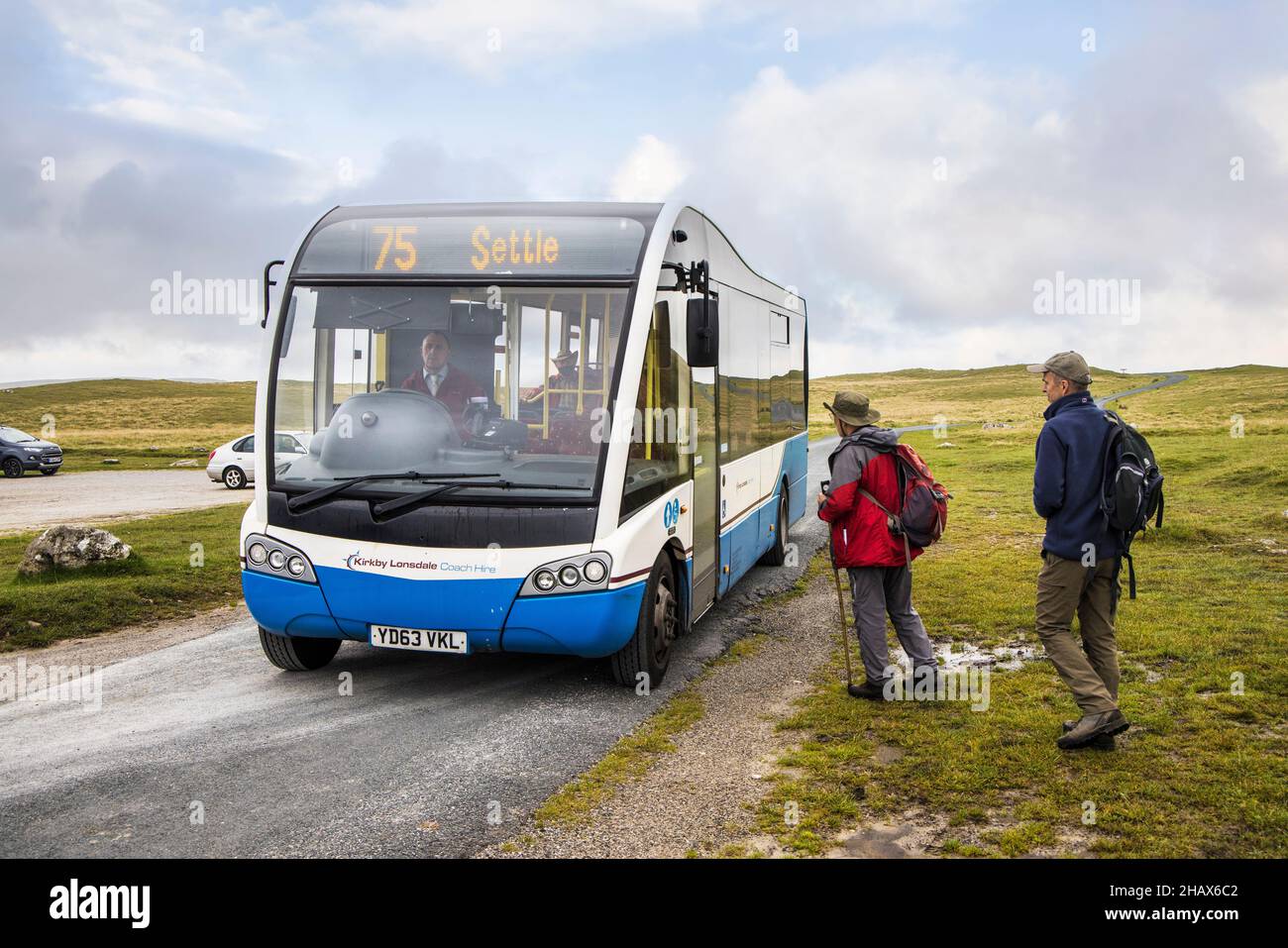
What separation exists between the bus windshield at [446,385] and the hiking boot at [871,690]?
2257 mm

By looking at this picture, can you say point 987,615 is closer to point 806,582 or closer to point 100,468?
point 806,582

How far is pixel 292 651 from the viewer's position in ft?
24.3

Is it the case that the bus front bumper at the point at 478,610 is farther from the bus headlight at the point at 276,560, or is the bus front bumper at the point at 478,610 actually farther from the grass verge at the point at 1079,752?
the grass verge at the point at 1079,752

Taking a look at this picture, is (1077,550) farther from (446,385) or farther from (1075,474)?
(446,385)

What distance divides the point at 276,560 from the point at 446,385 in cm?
155

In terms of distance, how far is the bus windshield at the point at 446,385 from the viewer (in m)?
6.61

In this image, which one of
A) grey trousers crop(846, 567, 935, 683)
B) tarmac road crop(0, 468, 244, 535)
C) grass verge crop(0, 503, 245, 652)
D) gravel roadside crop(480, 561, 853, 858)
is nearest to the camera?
gravel roadside crop(480, 561, 853, 858)

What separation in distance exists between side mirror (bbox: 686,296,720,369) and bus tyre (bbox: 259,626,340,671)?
132 inches

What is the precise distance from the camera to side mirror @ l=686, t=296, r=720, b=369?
6.95m

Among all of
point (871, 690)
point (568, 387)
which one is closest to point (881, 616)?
point (871, 690)

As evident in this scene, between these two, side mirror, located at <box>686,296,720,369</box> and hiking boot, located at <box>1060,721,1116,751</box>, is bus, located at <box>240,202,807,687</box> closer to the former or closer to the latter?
side mirror, located at <box>686,296,720,369</box>

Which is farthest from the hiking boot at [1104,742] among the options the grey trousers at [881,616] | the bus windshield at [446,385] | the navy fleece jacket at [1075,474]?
Result: the bus windshield at [446,385]

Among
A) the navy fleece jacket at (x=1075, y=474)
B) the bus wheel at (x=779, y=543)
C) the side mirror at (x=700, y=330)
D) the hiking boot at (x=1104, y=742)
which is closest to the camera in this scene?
the navy fleece jacket at (x=1075, y=474)

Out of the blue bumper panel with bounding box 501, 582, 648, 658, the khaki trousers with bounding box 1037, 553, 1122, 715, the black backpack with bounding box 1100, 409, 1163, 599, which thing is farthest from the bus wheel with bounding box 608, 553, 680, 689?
the black backpack with bounding box 1100, 409, 1163, 599
